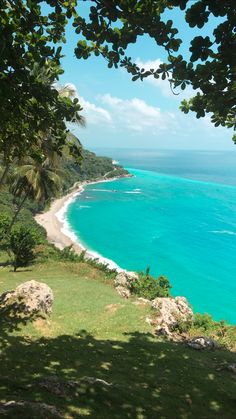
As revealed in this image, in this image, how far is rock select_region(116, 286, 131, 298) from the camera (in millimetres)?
26000

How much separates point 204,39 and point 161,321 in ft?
51.3

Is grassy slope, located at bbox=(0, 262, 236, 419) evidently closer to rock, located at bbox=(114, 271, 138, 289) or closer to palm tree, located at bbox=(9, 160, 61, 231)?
rock, located at bbox=(114, 271, 138, 289)

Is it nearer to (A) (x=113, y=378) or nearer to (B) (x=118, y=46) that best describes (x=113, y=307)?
(A) (x=113, y=378)

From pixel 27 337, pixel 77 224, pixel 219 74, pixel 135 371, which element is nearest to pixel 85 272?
pixel 27 337

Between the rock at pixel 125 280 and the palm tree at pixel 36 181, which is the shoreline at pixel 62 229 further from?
the rock at pixel 125 280

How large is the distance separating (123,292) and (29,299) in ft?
38.4

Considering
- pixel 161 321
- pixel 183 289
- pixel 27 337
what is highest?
pixel 27 337

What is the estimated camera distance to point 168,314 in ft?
63.5

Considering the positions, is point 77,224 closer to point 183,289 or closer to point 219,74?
point 183,289

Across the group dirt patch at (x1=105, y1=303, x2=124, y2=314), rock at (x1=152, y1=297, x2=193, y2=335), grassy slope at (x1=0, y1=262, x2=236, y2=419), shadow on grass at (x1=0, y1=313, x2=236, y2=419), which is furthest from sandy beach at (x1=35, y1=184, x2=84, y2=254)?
shadow on grass at (x1=0, y1=313, x2=236, y2=419)

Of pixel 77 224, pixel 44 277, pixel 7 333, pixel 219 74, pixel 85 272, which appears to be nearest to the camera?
pixel 219 74

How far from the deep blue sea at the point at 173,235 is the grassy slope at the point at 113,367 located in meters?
37.4

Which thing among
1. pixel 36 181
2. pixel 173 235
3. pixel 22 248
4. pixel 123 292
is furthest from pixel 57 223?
pixel 123 292

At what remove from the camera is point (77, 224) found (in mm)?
95000
